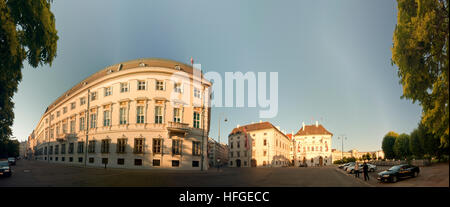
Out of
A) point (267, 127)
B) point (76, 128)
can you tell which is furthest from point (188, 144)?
point (267, 127)

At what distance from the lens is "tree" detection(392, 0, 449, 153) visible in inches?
290

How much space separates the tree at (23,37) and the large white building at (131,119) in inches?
337

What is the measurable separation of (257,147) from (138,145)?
56632 mm

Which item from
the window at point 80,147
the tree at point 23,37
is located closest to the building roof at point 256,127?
the window at point 80,147

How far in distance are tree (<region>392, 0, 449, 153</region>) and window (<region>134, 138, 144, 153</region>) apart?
22546mm

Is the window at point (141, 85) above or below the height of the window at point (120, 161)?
above

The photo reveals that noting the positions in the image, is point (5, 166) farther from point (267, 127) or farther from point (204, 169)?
point (267, 127)

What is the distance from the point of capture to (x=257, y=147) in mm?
74562

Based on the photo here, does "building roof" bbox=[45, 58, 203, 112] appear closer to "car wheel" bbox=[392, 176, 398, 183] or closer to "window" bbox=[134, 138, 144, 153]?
"window" bbox=[134, 138, 144, 153]

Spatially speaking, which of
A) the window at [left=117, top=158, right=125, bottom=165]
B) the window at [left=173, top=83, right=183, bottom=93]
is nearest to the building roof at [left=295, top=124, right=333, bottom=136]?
the window at [left=173, top=83, right=183, bottom=93]

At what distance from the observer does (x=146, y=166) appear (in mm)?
22891

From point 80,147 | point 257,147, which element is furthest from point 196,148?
point 257,147

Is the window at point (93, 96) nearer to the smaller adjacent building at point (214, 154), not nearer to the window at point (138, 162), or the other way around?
the window at point (138, 162)

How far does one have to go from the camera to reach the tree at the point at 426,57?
290 inches
